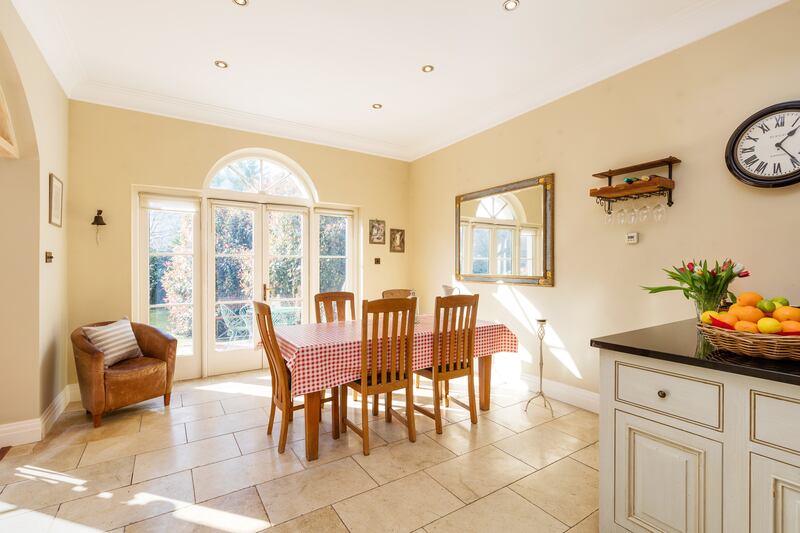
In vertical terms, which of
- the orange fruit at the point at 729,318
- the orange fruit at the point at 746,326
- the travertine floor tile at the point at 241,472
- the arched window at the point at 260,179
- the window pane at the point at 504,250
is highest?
the arched window at the point at 260,179

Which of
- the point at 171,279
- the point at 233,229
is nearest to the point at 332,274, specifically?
the point at 233,229

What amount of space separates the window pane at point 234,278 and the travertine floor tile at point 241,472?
90.7 inches

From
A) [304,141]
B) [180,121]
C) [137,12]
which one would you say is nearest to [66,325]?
[180,121]

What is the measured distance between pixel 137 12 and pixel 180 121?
5.08 ft

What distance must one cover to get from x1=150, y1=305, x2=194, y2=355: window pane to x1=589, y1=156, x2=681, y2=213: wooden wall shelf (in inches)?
166

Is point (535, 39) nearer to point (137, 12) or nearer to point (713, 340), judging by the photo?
point (713, 340)

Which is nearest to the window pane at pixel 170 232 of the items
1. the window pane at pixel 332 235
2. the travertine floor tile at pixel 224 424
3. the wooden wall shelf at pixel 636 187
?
the window pane at pixel 332 235

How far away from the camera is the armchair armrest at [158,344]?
3264 mm

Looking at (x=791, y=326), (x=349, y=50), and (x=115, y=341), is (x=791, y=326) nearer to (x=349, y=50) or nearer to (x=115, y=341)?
(x=349, y=50)

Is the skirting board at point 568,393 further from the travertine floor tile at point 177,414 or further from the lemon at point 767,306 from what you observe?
the travertine floor tile at point 177,414

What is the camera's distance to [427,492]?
2.09 metres

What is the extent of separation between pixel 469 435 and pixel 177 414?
2.42 m

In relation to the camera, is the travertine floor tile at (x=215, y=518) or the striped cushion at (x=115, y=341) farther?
the striped cushion at (x=115, y=341)

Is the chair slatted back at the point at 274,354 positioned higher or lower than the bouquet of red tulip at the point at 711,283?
lower
